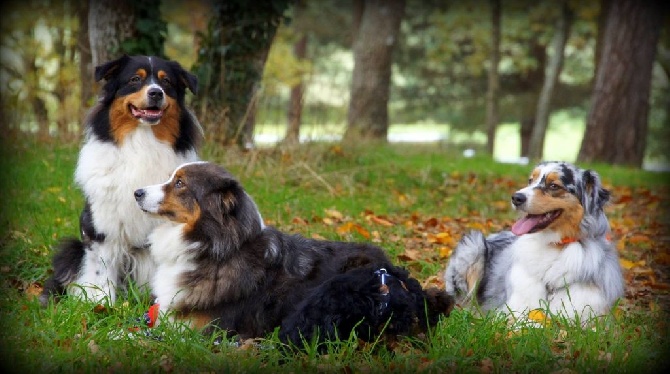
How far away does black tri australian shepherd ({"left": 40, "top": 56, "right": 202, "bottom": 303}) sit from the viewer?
18.8 feet

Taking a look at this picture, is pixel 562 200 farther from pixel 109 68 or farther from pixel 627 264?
pixel 109 68

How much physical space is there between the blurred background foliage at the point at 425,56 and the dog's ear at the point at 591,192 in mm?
7335

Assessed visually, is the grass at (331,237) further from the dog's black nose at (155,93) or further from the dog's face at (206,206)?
the dog's black nose at (155,93)

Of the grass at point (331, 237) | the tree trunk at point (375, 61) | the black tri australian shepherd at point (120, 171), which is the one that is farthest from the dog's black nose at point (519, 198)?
the tree trunk at point (375, 61)

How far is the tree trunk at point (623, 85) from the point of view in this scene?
15.4 m

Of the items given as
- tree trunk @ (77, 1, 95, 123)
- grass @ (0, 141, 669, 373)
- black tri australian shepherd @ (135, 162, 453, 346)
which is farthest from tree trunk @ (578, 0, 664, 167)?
black tri australian shepherd @ (135, 162, 453, 346)

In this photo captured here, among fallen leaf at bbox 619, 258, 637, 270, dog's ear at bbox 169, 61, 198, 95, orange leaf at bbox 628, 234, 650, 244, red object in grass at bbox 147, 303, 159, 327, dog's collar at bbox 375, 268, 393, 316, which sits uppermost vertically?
dog's ear at bbox 169, 61, 198, 95

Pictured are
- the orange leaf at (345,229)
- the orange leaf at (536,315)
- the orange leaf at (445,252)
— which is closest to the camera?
the orange leaf at (536,315)

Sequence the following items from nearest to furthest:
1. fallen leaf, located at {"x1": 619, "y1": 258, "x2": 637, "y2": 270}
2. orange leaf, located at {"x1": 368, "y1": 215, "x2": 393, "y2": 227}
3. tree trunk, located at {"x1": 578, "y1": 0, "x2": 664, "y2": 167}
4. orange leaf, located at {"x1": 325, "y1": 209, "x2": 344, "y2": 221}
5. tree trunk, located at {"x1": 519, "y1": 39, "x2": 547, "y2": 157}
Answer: fallen leaf, located at {"x1": 619, "y1": 258, "x2": 637, "y2": 270}
orange leaf, located at {"x1": 368, "y1": 215, "x2": 393, "y2": 227}
orange leaf, located at {"x1": 325, "y1": 209, "x2": 344, "y2": 221}
tree trunk, located at {"x1": 578, "y1": 0, "x2": 664, "y2": 167}
tree trunk, located at {"x1": 519, "y1": 39, "x2": 547, "y2": 157}

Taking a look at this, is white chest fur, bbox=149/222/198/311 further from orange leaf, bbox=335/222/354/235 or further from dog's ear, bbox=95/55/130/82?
orange leaf, bbox=335/222/354/235

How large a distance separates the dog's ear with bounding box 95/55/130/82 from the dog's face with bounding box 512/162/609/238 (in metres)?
3.39

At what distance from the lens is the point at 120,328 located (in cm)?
481

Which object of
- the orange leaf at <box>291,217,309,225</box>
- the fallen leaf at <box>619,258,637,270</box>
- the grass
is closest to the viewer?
the grass

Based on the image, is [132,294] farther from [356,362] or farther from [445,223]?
[445,223]
